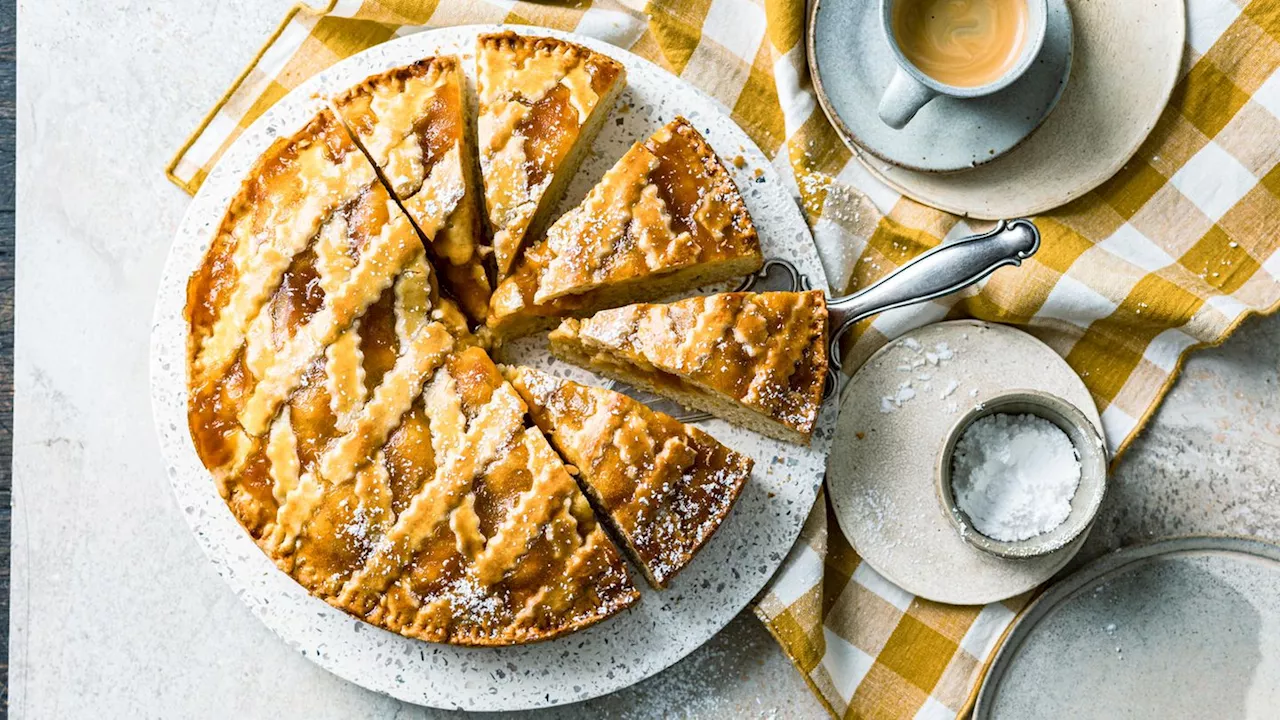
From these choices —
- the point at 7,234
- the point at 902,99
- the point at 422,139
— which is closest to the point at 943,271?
the point at 902,99

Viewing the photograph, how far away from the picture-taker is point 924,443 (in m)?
3.02

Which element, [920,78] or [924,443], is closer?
[920,78]

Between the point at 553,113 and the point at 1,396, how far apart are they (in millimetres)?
1925

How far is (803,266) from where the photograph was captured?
3014 mm

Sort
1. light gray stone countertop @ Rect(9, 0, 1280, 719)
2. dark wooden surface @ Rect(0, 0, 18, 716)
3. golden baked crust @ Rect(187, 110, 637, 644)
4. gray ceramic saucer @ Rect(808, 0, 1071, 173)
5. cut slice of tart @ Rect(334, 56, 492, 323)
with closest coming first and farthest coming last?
1. golden baked crust @ Rect(187, 110, 637, 644)
2. cut slice of tart @ Rect(334, 56, 492, 323)
3. gray ceramic saucer @ Rect(808, 0, 1071, 173)
4. light gray stone countertop @ Rect(9, 0, 1280, 719)
5. dark wooden surface @ Rect(0, 0, 18, 716)

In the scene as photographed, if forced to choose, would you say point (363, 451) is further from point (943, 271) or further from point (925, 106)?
point (925, 106)

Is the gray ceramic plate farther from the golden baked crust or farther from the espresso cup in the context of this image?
the espresso cup

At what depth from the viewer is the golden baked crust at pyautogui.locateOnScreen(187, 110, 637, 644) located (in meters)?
2.70

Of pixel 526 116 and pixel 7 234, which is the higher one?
pixel 526 116

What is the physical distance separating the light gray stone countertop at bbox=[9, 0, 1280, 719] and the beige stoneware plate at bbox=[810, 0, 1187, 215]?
68 centimetres

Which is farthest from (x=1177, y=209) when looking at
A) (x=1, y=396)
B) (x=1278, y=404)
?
(x=1, y=396)

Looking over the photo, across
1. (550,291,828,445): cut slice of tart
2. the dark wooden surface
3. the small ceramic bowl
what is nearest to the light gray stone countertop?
the dark wooden surface

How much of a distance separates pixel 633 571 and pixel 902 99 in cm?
148

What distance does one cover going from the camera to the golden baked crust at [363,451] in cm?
270
